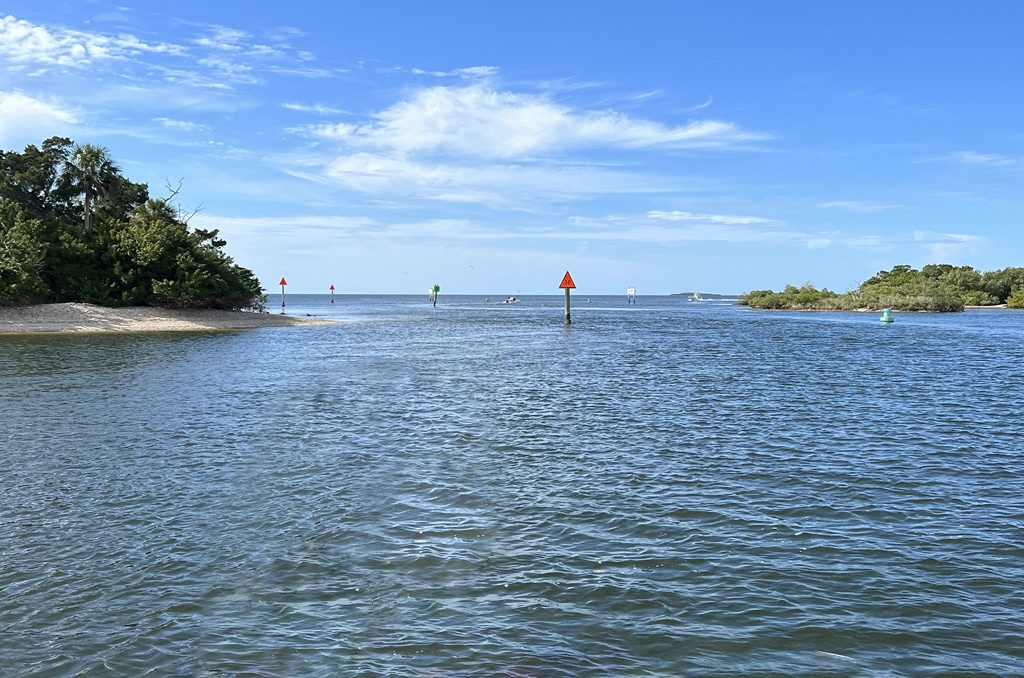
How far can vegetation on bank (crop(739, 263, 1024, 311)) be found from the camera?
106188 millimetres

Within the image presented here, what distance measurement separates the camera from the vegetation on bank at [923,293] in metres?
106

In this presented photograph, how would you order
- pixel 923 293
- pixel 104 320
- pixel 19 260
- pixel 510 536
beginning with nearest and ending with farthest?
1. pixel 510 536
2. pixel 19 260
3. pixel 104 320
4. pixel 923 293

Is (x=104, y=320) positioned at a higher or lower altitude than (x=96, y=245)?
lower

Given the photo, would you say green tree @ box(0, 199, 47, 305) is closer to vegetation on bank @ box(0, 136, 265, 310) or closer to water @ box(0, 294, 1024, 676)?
vegetation on bank @ box(0, 136, 265, 310)

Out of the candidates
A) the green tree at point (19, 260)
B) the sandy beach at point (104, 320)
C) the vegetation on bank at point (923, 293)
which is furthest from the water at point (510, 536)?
the vegetation on bank at point (923, 293)

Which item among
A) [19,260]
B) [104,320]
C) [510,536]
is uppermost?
[19,260]

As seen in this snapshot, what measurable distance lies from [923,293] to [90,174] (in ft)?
362

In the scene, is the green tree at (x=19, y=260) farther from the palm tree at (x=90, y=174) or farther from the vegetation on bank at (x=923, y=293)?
the vegetation on bank at (x=923, y=293)

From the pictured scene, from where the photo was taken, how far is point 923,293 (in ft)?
355

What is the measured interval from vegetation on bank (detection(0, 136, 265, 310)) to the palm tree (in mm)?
88

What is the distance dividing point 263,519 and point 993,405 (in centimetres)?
2089

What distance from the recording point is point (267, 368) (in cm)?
3164

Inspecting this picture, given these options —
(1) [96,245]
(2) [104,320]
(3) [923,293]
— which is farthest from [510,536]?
(3) [923,293]

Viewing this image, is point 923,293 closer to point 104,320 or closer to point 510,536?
point 104,320
